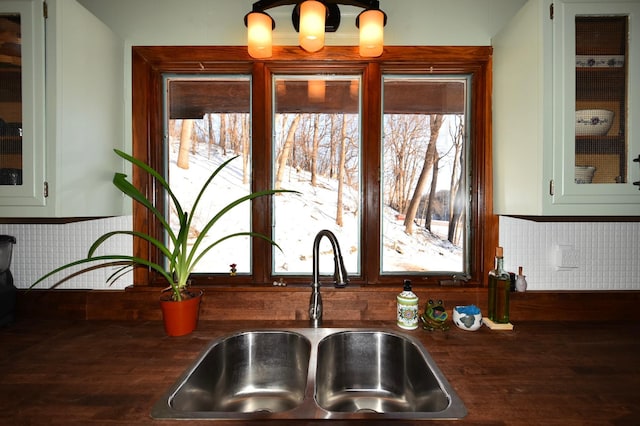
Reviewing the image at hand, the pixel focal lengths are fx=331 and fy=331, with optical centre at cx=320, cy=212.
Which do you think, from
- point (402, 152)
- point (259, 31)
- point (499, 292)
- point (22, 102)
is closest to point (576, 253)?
point (499, 292)

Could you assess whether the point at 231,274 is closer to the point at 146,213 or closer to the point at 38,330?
the point at 146,213

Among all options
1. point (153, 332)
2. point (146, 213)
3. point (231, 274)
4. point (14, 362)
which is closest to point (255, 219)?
point (231, 274)

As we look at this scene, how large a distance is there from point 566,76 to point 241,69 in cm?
126

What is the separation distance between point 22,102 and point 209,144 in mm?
644

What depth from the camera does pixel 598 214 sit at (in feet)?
3.75

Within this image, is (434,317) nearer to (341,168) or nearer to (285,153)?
(341,168)

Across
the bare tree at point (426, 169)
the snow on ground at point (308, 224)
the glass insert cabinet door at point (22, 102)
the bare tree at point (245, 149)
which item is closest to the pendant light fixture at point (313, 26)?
the bare tree at point (245, 149)

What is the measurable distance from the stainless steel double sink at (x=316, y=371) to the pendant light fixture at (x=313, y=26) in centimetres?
110

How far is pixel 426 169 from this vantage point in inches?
59.8

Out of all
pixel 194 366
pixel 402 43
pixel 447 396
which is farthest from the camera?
pixel 402 43

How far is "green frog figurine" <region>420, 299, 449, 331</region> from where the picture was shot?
130cm

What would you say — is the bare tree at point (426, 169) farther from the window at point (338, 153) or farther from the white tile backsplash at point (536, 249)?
the white tile backsplash at point (536, 249)

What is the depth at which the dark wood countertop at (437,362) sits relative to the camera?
2.71 ft

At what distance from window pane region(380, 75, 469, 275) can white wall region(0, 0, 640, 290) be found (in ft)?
0.62
